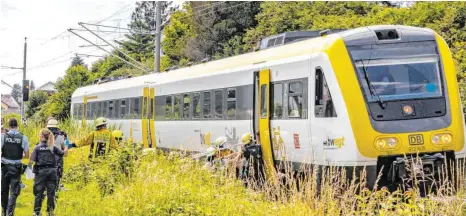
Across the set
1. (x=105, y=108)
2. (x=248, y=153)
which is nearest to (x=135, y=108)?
(x=105, y=108)

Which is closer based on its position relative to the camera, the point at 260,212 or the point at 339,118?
the point at 260,212

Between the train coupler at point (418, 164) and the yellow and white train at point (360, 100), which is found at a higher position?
the yellow and white train at point (360, 100)

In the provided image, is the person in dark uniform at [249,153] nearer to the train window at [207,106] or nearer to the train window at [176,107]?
the train window at [207,106]

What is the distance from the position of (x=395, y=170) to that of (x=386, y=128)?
0.67 meters

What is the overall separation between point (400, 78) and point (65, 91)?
51581 millimetres

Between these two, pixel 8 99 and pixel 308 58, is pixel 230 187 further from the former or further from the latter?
pixel 8 99

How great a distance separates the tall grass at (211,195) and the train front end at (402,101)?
1.58 ft

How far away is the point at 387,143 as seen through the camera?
10.8 meters

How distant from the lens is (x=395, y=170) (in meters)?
10.6

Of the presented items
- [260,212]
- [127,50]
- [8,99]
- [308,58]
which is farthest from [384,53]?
[8,99]

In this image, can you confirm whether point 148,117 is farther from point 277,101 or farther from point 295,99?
point 295,99

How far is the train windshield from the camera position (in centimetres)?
1107

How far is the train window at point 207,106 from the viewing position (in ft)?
57.4

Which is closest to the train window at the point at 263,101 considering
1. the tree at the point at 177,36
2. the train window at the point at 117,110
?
the train window at the point at 117,110
